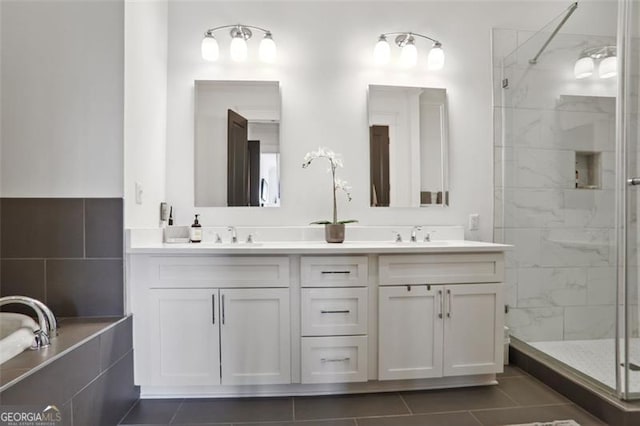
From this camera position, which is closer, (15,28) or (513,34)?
(15,28)

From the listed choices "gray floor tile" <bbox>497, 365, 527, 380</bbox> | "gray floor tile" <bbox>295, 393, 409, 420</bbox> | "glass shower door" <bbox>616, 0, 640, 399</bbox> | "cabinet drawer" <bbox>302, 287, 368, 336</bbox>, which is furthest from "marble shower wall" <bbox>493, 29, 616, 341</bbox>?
"cabinet drawer" <bbox>302, 287, 368, 336</bbox>

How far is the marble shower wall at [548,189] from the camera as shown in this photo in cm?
206

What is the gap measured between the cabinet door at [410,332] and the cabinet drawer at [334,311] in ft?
0.36

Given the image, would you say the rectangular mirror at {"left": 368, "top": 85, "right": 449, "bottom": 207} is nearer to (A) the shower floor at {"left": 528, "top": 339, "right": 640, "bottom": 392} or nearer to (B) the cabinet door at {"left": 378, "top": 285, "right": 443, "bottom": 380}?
(B) the cabinet door at {"left": 378, "top": 285, "right": 443, "bottom": 380}

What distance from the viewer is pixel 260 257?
1662mm

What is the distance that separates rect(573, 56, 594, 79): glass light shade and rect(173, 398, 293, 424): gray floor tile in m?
2.65

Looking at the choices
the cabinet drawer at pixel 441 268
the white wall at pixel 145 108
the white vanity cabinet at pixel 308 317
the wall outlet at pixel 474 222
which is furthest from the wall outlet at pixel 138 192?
the wall outlet at pixel 474 222

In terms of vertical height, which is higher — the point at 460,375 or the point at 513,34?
the point at 513,34

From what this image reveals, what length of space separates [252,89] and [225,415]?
190cm

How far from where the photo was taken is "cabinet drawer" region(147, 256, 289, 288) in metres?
1.63

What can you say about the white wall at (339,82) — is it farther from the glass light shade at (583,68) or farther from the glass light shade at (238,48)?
the glass light shade at (583,68)

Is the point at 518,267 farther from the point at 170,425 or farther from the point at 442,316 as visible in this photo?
the point at 170,425

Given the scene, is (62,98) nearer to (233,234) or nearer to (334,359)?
(233,234)

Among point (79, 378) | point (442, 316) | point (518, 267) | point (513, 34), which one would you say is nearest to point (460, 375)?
point (442, 316)
